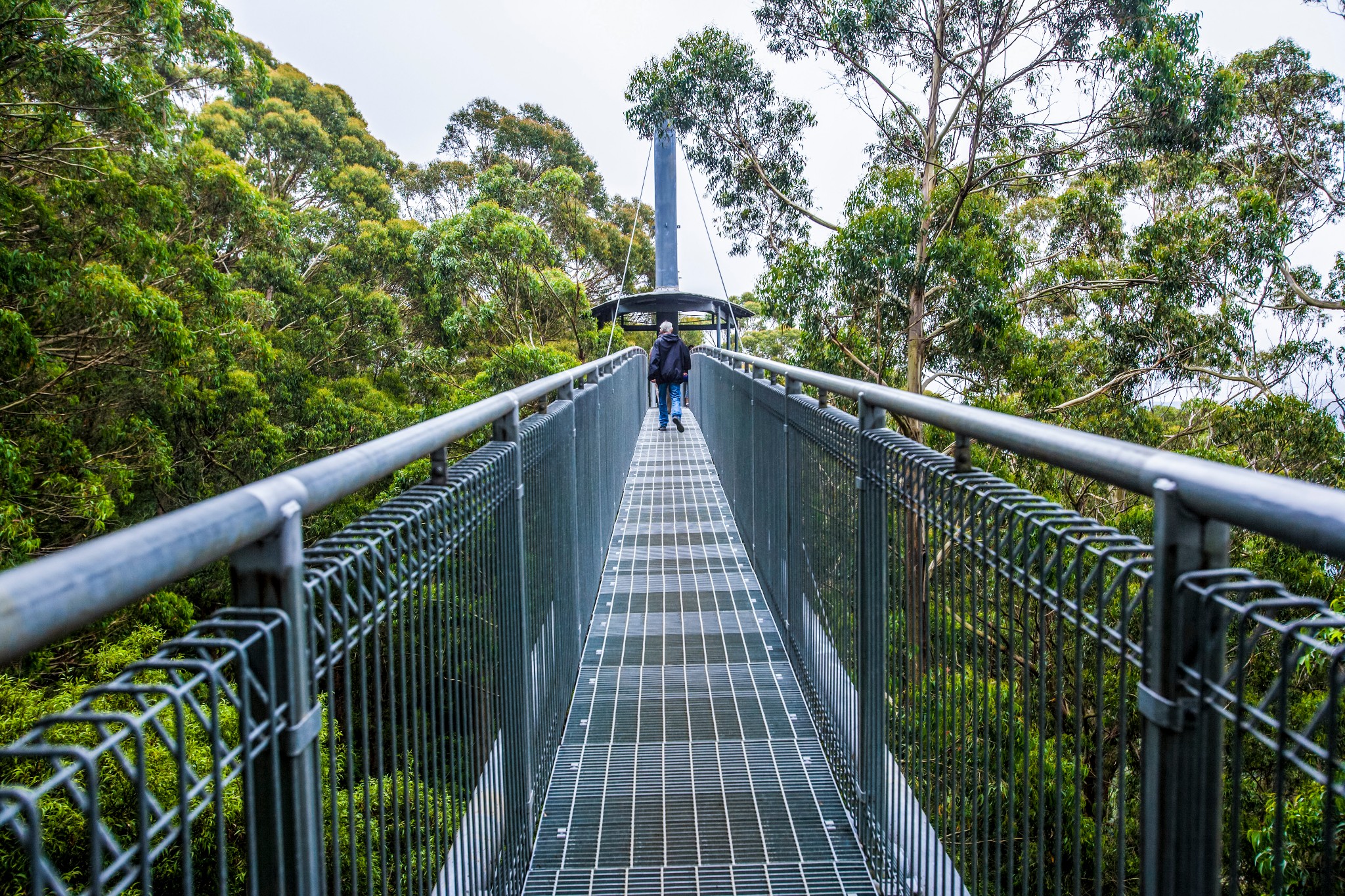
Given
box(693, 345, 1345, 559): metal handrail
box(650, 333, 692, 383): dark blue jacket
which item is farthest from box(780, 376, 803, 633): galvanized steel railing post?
box(650, 333, 692, 383): dark blue jacket

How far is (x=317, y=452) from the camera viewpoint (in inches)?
729

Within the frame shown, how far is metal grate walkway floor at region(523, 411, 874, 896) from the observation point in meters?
2.84

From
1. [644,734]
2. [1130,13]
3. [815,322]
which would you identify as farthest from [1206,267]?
[644,734]

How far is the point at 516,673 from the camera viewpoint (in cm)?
279

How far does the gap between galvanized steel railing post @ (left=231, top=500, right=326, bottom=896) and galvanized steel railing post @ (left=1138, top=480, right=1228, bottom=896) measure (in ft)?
3.43

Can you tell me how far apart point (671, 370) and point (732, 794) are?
386 inches

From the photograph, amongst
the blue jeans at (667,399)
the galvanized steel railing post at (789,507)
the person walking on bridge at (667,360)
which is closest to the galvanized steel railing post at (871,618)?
the galvanized steel railing post at (789,507)

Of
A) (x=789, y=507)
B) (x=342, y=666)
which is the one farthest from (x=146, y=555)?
(x=789, y=507)

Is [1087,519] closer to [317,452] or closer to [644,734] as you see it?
[644,734]

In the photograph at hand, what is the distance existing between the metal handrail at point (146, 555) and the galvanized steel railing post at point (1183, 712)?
106 cm

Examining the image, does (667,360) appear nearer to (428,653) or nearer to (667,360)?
(667,360)

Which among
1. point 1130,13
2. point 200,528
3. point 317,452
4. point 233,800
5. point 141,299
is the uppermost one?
point 1130,13

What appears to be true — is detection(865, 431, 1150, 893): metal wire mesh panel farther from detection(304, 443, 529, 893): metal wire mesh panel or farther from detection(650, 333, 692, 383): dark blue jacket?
detection(650, 333, 692, 383): dark blue jacket

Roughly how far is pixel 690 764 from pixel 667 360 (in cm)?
950
